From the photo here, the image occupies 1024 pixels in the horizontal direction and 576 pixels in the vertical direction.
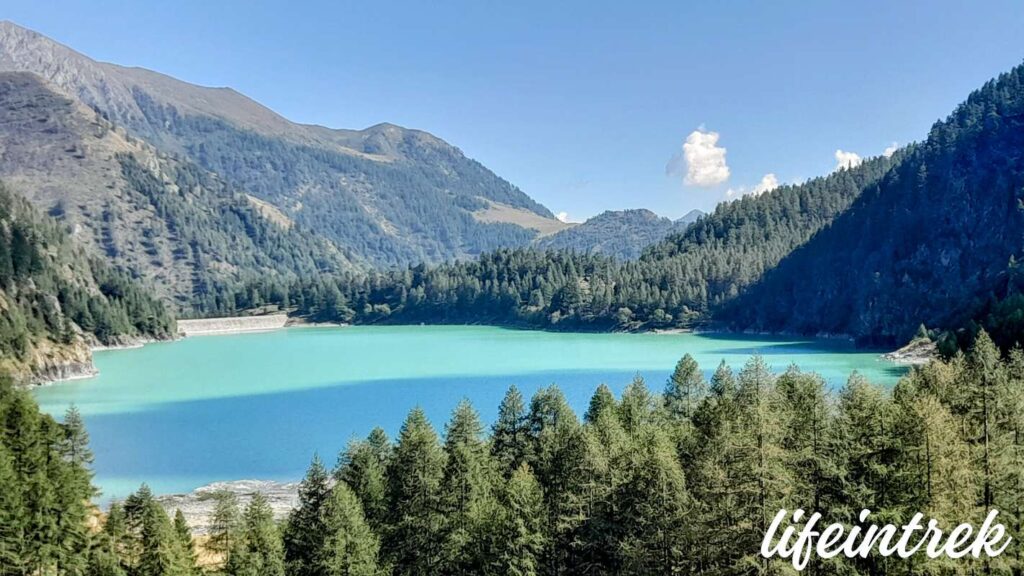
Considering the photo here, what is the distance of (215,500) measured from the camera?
49.4 m

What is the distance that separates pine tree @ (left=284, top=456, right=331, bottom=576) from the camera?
106 feet

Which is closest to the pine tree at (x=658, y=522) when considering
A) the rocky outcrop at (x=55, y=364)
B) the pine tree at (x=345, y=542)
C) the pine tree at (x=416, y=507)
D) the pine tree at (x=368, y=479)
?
the pine tree at (x=416, y=507)

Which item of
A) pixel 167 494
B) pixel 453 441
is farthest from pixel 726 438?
pixel 167 494

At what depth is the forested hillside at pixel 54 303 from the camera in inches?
4240

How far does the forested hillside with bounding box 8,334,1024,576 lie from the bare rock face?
21.6 feet

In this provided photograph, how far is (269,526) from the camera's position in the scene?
32.6 metres

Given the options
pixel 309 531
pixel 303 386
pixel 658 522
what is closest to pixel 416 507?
pixel 309 531

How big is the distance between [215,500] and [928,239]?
6000 inches

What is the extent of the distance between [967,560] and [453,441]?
22067 millimetres

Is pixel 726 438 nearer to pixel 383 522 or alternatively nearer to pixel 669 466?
pixel 669 466

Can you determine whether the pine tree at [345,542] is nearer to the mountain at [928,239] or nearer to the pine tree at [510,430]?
the pine tree at [510,430]

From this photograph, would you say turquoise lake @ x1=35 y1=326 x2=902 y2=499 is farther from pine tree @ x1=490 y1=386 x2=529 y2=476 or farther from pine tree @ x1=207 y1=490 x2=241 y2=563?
pine tree @ x1=207 y1=490 x2=241 y2=563

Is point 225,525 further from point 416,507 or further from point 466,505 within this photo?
point 466,505

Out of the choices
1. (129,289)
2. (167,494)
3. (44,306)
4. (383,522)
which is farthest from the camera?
(129,289)
